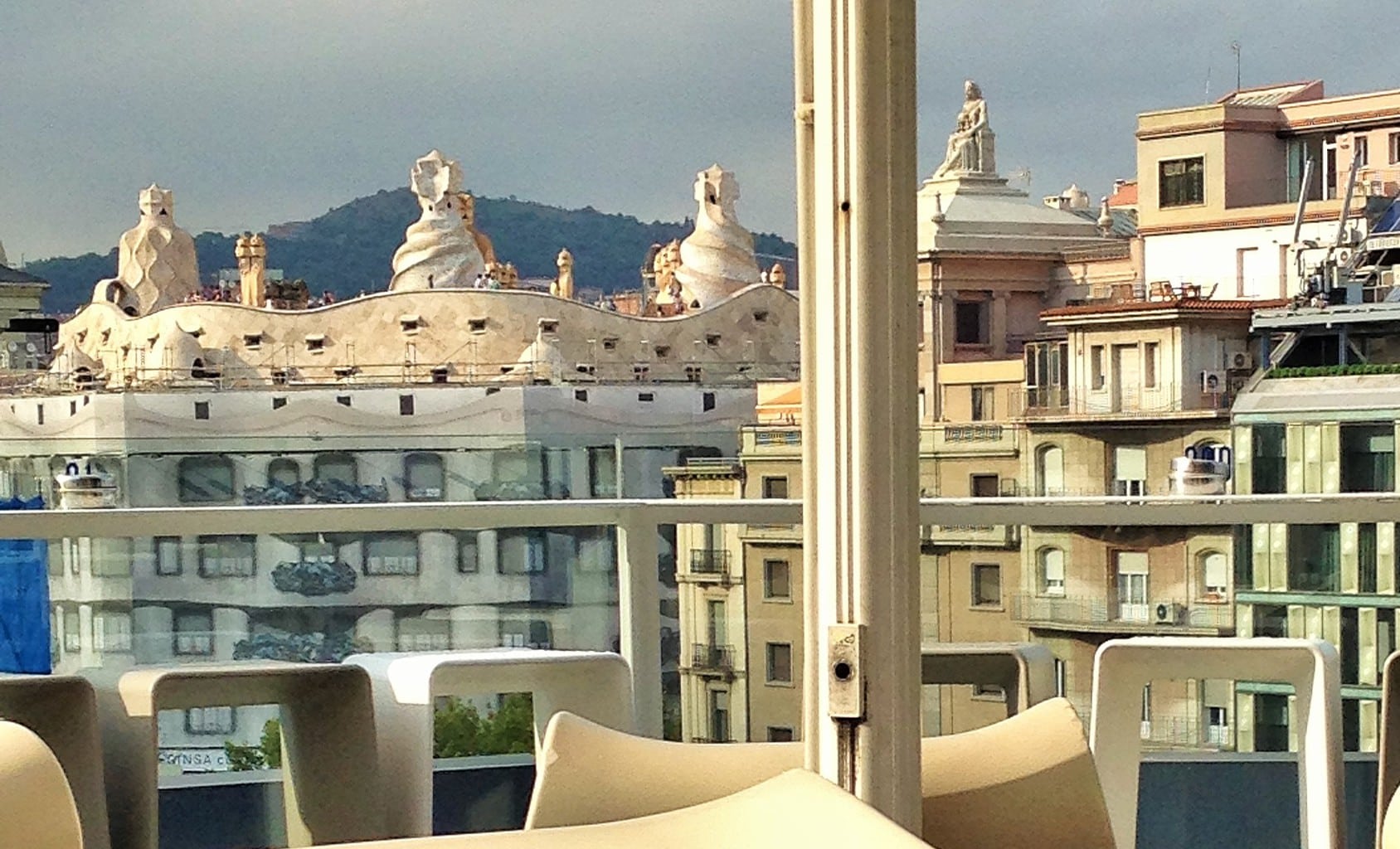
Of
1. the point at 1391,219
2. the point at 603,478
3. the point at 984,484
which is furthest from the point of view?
the point at 1391,219

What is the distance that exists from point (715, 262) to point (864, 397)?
1238 centimetres

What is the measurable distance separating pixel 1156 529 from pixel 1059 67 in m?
19.4

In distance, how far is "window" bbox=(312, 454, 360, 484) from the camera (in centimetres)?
1094

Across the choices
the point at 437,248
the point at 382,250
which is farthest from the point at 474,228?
the point at 382,250

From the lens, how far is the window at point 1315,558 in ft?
10.6

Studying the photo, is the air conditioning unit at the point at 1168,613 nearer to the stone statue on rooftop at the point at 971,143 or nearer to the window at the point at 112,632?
the window at the point at 112,632

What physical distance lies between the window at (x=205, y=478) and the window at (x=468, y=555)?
234 inches

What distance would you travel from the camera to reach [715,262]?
45.8ft

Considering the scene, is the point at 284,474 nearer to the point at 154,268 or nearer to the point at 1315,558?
the point at 154,268

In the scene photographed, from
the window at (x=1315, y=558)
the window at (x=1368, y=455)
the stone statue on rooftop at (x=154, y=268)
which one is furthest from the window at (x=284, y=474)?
the window at (x=1315, y=558)

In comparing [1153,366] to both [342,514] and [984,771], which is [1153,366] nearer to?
[342,514]

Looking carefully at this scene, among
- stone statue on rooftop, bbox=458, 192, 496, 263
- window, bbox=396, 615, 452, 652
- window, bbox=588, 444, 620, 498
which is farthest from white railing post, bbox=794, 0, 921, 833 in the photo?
stone statue on rooftop, bbox=458, 192, 496, 263

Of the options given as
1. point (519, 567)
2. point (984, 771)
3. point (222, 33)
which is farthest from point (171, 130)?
point (984, 771)

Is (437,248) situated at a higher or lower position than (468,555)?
higher
